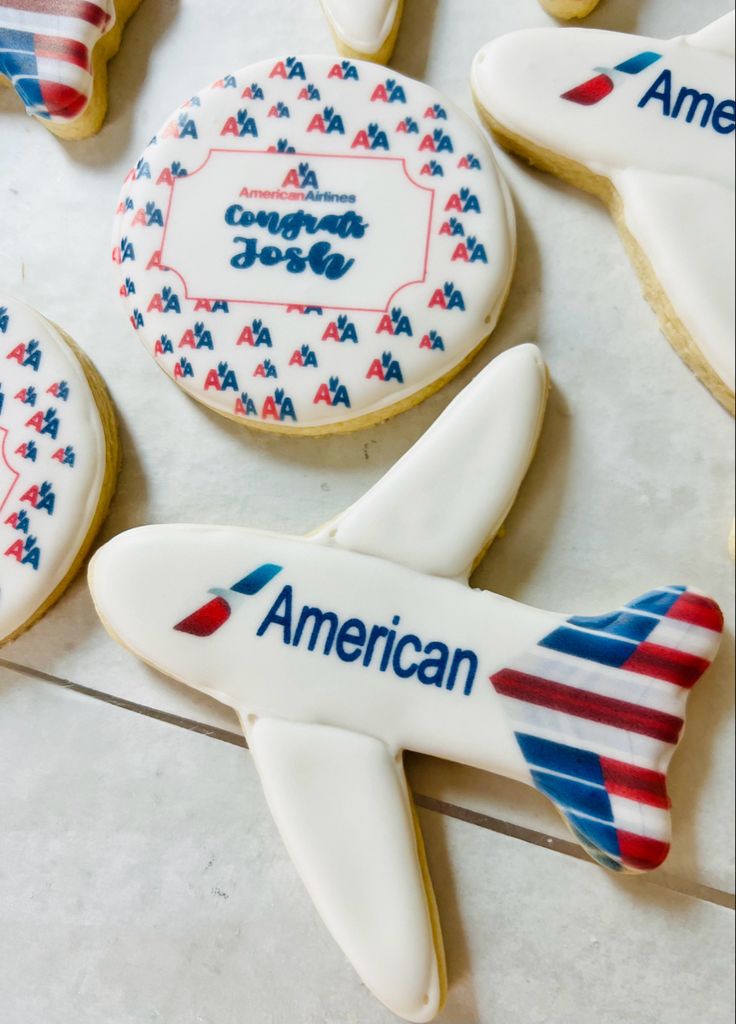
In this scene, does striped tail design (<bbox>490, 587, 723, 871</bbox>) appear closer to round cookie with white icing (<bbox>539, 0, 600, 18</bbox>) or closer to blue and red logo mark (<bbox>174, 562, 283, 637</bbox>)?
blue and red logo mark (<bbox>174, 562, 283, 637</bbox>)

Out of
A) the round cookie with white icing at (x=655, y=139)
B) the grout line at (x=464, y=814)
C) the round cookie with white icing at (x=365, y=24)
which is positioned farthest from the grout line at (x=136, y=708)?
the round cookie with white icing at (x=365, y=24)

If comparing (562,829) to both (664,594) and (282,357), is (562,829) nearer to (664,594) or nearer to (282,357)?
(664,594)

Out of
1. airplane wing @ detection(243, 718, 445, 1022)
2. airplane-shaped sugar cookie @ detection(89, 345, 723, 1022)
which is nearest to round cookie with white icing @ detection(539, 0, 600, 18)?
airplane-shaped sugar cookie @ detection(89, 345, 723, 1022)

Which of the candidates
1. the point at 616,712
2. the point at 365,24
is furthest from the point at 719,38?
the point at 616,712

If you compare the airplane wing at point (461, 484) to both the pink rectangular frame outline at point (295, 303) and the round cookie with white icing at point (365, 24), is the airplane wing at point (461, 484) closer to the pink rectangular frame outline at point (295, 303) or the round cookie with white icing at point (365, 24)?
the pink rectangular frame outline at point (295, 303)

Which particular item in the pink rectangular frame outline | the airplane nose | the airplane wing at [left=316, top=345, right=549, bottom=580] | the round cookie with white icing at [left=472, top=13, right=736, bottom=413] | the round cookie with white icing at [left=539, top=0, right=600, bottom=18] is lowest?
the airplane nose
